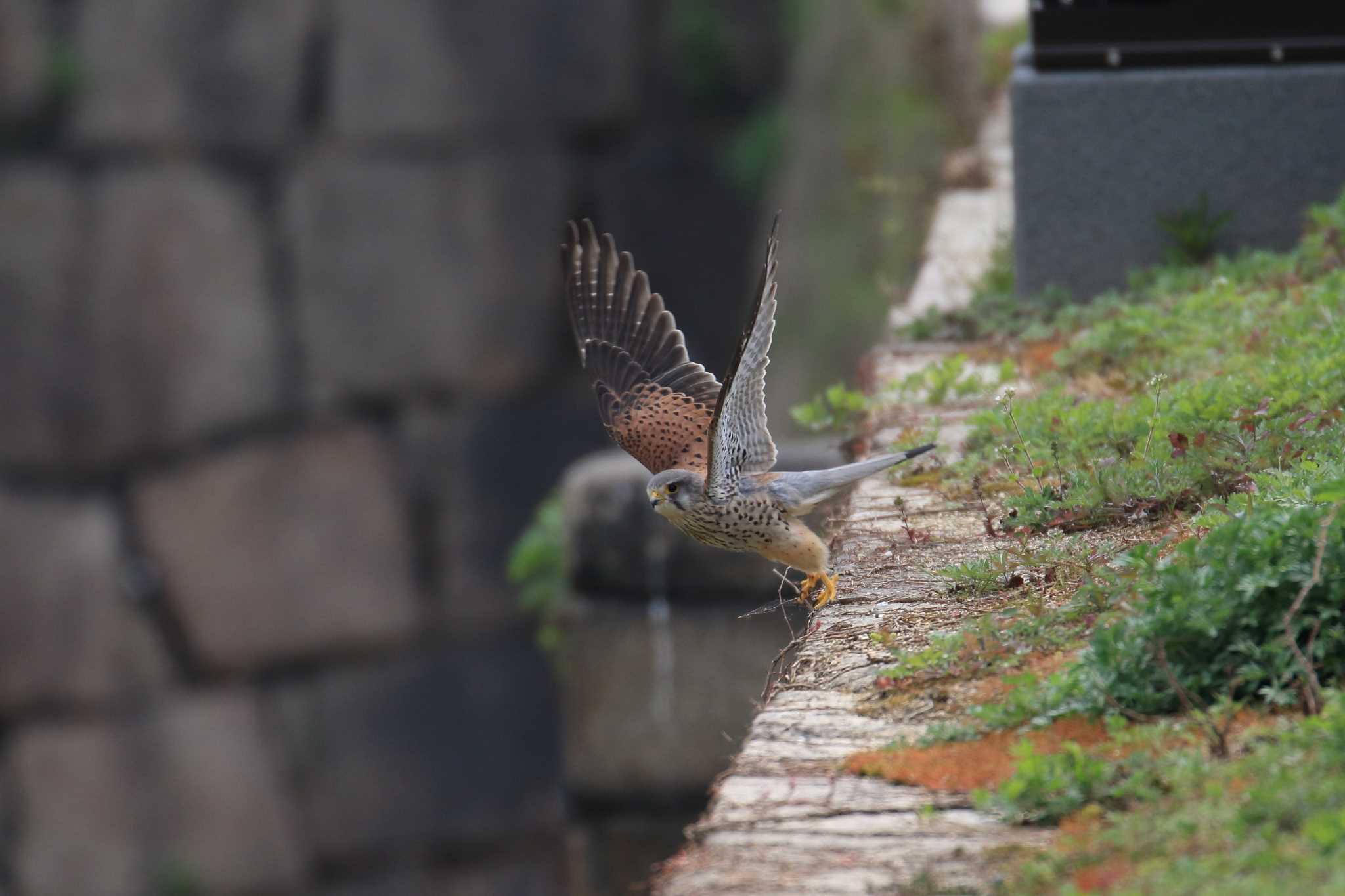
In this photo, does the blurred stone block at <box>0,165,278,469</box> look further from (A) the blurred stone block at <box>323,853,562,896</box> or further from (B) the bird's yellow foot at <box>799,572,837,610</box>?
(B) the bird's yellow foot at <box>799,572,837,610</box>

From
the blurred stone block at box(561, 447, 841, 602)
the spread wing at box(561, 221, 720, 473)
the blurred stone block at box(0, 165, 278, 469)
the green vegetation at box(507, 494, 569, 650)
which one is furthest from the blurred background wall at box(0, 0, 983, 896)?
the spread wing at box(561, 221, 720, 473)

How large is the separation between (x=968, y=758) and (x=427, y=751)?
8.61 metres

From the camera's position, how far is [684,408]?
4.41 m

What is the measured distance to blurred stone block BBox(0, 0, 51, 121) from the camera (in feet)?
34.0

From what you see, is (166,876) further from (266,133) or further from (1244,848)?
(1244,848)

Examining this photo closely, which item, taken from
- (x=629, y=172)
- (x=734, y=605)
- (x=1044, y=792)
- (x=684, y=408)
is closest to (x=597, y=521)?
(x=734, y=605)

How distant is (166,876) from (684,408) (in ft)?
25.2

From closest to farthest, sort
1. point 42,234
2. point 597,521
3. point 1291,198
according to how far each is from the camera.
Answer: point 1291,198 → point 597,521 → point 42,234

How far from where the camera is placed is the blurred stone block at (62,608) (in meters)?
10.6

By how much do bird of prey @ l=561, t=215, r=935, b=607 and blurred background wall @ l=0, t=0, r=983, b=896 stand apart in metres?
5.81

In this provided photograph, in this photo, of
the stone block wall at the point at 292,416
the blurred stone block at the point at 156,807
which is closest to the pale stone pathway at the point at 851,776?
the stone block wall at the point at 292,416

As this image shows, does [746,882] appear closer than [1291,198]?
Yes

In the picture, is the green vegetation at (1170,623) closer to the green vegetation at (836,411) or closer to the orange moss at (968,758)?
the orange moss at (968,758)

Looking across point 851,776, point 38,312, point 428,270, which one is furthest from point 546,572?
point 38,312
